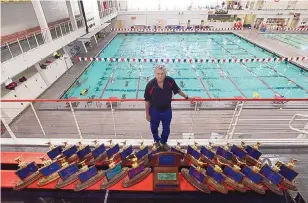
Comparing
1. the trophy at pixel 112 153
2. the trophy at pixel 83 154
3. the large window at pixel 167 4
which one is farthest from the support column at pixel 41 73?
the large window at pixel 167 4

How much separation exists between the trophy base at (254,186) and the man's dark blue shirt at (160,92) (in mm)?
1387

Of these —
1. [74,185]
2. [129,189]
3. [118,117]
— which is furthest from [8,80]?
[129,189]

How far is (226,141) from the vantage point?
121 inches

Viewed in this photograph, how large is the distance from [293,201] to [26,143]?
424 cm

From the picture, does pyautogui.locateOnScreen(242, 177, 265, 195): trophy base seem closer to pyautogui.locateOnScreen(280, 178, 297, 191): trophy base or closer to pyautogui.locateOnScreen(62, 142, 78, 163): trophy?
pyautogui.locateOnScreen(280, 178, 297, 191): trophy base

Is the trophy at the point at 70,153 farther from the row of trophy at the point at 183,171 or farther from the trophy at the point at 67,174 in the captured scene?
the trophy at the point at 67,174

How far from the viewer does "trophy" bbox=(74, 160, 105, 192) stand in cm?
226

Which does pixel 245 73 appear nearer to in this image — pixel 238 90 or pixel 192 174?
pixel 238 90

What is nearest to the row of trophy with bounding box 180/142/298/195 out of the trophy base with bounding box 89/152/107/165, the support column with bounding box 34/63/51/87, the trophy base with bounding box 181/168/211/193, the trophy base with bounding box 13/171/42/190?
the trophy base with bounding box 181/168/211/193

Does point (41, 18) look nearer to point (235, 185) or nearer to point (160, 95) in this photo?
point (160, 95)

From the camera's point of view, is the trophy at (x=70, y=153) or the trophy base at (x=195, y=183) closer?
the trophy base at (x=195, y=183)

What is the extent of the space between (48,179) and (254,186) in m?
2.64

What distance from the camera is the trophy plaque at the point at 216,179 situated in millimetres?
2201

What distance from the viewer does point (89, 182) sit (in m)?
2.30
